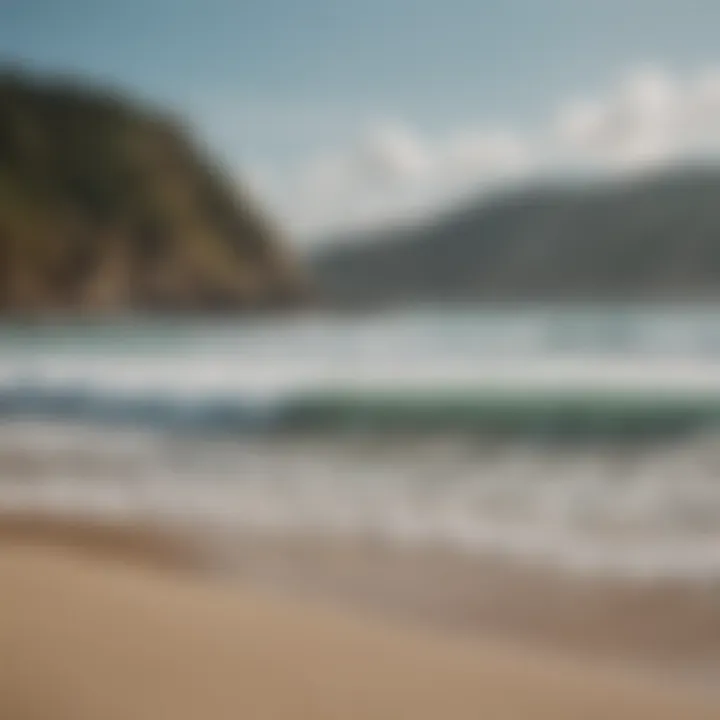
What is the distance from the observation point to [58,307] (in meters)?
1.79

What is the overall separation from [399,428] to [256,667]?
0.56 m

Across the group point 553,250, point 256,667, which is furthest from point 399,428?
point 256,667

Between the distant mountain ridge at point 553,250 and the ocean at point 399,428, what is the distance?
38mm

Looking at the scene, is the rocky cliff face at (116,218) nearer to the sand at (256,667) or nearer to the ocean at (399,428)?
the ocean at (399,428)

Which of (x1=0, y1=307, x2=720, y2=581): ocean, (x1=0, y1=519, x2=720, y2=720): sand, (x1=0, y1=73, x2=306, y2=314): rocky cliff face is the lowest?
(x1=0, y1=519, x2=720, y2=720): sand

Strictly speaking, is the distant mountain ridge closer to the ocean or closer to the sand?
the ocean

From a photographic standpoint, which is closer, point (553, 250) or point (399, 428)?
point (553, 250)

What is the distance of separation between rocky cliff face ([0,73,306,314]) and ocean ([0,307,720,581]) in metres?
0.06

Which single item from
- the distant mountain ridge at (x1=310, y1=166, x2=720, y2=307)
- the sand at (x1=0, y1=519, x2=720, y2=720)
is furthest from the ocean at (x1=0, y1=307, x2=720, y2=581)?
the sand at (x1=0, y1=519, x2=720, y2=720)

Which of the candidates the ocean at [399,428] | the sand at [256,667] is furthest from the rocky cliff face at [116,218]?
the sand at [256,667]

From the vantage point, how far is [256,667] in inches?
44.7

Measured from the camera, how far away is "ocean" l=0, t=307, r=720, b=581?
136 centimetres

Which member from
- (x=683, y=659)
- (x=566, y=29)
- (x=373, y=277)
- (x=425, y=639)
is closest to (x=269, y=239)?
(x=373, y=277)

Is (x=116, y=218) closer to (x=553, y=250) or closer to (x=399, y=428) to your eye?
(x=399, y=428)
